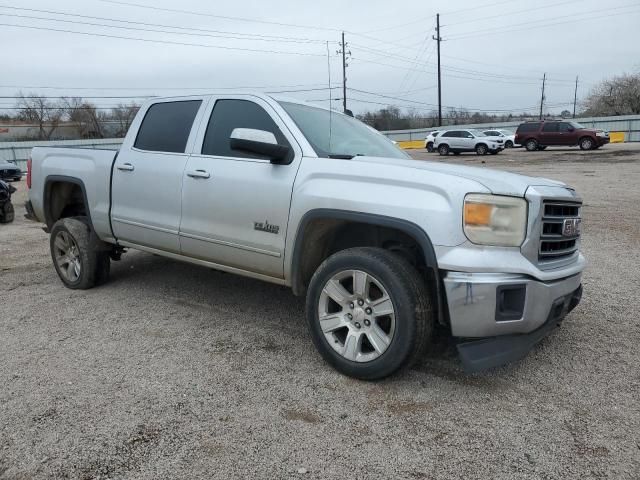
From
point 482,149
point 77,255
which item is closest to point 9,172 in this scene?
point 77,255

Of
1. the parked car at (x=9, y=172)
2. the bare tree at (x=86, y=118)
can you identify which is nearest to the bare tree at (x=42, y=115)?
the bare tree at (x=86, y=118)

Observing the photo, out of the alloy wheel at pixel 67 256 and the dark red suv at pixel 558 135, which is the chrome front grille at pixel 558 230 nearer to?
the alloy wheel at pixel 67 256

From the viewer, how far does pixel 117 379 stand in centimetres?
344

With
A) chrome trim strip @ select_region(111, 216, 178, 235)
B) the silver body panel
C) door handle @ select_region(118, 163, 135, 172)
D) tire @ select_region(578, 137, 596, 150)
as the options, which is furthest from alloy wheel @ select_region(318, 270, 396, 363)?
tire @ select_region(578, 137, 596, 150)

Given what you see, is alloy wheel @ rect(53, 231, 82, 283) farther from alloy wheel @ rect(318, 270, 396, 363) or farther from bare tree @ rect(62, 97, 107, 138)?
bare tree @ rect(62, 97, 107, 138)

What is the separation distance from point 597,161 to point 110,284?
22486mm

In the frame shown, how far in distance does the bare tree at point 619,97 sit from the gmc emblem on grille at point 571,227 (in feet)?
235

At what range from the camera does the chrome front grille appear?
10.4 ft

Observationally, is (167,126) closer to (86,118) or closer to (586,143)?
(586,143)

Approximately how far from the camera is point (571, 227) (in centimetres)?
343

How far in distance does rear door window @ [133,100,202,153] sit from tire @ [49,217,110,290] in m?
1.15

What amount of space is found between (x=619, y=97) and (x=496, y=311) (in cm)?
7798

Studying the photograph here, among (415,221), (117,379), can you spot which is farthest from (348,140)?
(117,379)

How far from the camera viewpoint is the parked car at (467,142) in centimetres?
3186
